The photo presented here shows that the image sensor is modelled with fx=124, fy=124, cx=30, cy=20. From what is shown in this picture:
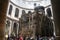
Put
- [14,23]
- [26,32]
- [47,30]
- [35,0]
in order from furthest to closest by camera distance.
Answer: [35,0] < [14,23] < [26,32] < [47,30]

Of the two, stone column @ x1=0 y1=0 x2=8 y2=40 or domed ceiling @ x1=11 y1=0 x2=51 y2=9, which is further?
domed ceiling @ x1=11 y1=0 x2=51 y2=9

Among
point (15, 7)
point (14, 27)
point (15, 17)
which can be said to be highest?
point (15, 7)

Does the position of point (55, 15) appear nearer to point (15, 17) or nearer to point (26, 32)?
point (26, 32)

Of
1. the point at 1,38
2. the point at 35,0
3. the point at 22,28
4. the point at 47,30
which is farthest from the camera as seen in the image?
the point at 35,0

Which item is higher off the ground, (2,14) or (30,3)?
(30,3)

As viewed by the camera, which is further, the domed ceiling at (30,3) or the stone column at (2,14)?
the domed ceiling at (30,3)

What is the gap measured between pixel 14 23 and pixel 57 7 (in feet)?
85.9

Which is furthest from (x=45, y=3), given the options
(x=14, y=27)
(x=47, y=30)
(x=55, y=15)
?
(x=55, y=15)

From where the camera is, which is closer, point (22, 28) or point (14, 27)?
point (22, 28)

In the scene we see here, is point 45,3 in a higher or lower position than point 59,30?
higher

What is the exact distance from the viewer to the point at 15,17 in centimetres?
2838

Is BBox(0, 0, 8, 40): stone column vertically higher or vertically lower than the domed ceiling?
lower

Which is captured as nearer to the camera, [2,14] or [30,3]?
[2,14]

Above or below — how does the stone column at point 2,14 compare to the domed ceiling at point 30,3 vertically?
below
